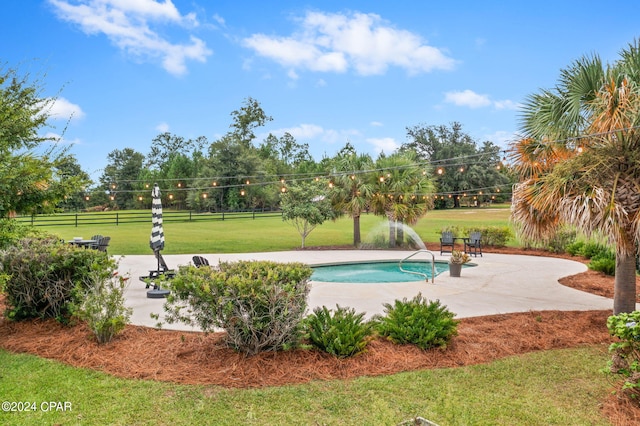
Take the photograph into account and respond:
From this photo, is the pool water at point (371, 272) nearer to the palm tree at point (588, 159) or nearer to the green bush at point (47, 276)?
the palm tree at point (588, 159)

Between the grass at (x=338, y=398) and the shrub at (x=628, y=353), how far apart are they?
11.7 inches

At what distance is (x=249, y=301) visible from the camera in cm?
414

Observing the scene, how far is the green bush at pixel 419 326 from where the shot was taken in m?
4.76

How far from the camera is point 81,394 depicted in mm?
3660

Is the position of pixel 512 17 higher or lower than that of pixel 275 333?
higher

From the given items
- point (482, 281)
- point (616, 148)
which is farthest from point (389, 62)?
point (616, 148)

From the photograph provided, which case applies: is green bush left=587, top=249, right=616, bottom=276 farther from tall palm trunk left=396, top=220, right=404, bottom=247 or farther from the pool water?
tall palm trunk left=396, top=220, right=404, bottom=247

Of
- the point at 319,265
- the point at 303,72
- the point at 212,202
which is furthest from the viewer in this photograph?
the point at 212,202

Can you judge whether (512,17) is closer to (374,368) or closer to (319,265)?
(319,265)

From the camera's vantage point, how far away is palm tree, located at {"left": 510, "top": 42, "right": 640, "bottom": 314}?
17.3ft

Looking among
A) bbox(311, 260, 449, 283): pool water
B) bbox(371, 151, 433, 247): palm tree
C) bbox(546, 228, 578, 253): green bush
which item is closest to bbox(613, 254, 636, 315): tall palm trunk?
bbox(311, 260, 449, 283): pool water

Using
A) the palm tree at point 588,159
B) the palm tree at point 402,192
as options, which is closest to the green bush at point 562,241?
the palm tree at point 402,192

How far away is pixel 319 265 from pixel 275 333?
892 cm

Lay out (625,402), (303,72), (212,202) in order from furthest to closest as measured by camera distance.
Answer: (212,202), (303,72), (625,402)
